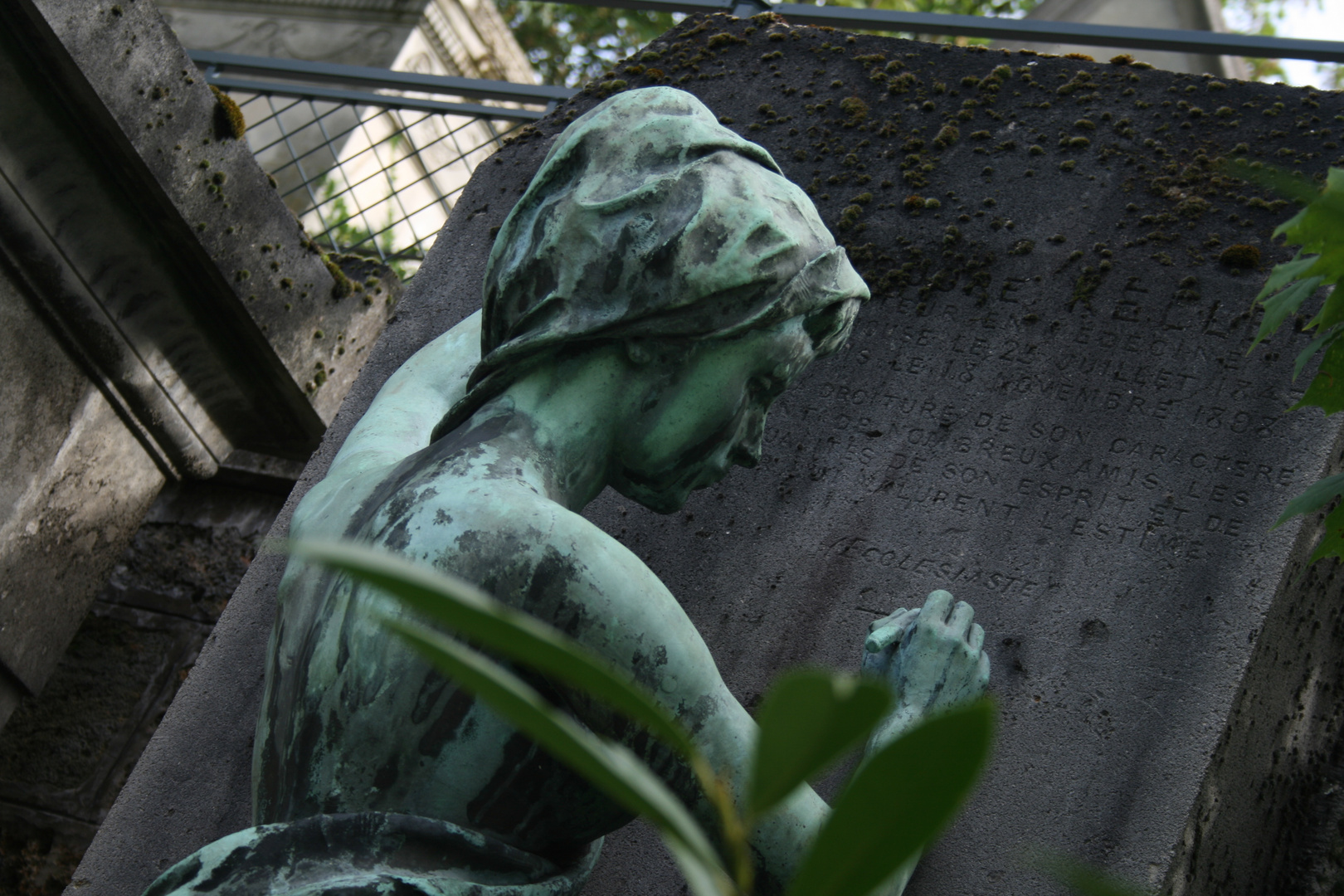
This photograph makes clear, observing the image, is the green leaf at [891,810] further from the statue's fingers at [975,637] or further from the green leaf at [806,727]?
the statue's fingers at [975,637]

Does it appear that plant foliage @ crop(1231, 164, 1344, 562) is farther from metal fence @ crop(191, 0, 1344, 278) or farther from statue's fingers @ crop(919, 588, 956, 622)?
metal fence @ crop(191, 0, 1344, 278)

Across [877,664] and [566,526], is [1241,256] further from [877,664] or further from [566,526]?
[566,526]

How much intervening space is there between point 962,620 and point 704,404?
0.55 meters

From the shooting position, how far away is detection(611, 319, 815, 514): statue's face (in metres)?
1.90

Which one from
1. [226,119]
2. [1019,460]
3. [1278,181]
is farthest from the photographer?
[226,119]

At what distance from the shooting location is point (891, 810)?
547 millimetres

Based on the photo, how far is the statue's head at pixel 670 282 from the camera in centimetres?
184

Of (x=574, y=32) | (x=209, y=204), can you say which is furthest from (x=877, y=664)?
(x=574, y=32)

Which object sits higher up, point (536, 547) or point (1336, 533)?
point (536, 547)

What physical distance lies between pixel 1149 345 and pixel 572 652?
2.42m

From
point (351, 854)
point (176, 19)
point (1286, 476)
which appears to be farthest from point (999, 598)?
point (176, 19)

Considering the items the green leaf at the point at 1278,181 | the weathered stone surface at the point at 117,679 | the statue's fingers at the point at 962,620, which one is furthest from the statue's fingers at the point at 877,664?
the weathered stone surface at the point at 117,679

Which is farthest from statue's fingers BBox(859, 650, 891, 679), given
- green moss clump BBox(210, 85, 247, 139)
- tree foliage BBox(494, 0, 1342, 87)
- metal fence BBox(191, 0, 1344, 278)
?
tree foliage BBox(494, 0, 1342, 87)

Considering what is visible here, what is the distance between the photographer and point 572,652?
0.53m
